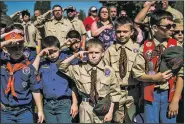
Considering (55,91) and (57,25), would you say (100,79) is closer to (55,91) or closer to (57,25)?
(55,91)

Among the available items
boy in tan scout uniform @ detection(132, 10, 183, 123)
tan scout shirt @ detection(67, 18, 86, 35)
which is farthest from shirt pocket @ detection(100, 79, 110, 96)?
tan scout shirt @ detection(67, 18, 86, 35)

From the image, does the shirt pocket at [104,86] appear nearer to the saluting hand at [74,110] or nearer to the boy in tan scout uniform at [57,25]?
the saluting hand at [74,110]

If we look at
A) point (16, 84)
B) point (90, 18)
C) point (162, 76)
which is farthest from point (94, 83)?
point (90, 18)

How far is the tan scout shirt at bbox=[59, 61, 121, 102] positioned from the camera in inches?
169

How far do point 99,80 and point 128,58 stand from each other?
54cm

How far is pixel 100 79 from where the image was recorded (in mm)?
4297

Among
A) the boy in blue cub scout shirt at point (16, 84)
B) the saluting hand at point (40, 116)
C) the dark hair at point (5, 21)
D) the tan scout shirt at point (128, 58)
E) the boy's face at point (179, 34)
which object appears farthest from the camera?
the dark hair at point (5, 21)

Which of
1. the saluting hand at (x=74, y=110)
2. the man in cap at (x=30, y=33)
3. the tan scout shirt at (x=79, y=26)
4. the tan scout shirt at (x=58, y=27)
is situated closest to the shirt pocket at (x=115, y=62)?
the saluting hand at (x=74, y=110)

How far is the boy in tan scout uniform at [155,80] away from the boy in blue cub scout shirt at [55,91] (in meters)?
0.84

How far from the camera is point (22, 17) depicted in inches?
310

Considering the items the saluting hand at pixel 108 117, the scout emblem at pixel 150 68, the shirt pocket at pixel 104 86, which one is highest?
the scout emblem at pixel 150 68

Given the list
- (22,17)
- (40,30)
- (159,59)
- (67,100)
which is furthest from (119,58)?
(22,17)

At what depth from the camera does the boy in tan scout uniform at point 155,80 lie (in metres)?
4.26

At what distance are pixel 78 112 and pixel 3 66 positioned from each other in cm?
106
